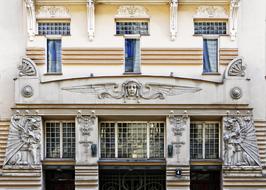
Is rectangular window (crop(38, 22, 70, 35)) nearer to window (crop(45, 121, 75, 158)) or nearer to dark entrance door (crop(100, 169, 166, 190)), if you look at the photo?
window (crop(45, 121, 75, 158))

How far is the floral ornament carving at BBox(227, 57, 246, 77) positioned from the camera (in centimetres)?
1836

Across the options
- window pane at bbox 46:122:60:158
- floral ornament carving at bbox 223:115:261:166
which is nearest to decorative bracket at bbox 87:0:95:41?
window pane at bbox 46:122:60:158

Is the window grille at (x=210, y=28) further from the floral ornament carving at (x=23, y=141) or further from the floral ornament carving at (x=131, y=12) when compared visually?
the floral ornament carving at (x=23, y=141)

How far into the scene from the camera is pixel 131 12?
19.1 metres

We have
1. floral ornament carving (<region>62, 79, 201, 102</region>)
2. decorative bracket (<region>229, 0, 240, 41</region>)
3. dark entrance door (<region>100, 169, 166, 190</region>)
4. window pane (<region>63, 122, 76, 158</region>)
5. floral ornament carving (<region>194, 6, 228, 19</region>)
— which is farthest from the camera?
dark entrance door (<region>100, 169, 166, 190</region>)

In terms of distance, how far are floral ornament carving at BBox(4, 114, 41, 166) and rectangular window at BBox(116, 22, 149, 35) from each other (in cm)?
503

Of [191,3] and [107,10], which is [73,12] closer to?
[107,10]

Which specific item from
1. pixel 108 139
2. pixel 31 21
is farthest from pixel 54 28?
pixel 108 139

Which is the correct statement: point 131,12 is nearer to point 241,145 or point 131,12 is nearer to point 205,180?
point 241,145

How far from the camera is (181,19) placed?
19172 millimetres

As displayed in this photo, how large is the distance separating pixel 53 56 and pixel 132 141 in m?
4.93

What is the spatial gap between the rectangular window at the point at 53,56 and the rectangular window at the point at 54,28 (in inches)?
13.6

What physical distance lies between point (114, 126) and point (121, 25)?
4.32 metres

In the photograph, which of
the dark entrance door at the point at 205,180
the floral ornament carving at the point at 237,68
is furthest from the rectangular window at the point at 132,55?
the dark entrance door at the point at 205,180
